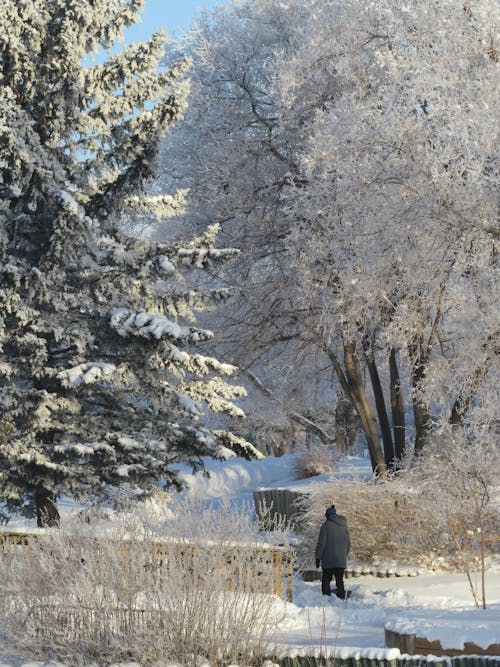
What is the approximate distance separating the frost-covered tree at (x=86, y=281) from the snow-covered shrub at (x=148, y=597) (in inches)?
246

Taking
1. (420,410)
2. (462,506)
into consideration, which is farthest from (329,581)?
(420,410)

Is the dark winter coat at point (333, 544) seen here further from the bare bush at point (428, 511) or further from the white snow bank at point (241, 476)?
the white snow bank at point (241, 476)

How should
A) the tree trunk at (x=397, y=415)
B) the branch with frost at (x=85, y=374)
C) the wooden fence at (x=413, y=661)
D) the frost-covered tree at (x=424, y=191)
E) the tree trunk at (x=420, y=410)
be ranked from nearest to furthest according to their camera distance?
the wooden fence at (x=413, y=661), the frost-covered tree at (x=424, y=191), the branch with frost at (x=85, y=374), the tree trunk at (x=420, y=410), the tree trunk at (x=397, y=415)

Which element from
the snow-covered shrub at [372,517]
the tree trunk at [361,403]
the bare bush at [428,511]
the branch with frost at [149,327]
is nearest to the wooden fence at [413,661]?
the bare bush at [428,511]

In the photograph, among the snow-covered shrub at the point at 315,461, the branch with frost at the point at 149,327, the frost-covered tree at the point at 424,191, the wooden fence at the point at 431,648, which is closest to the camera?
the wooden fence at the point at 431,648

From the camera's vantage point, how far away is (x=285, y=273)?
24.1 m

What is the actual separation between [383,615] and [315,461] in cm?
1680

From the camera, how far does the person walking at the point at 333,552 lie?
14.6 meters

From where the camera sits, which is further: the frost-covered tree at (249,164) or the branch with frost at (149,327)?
the frost-covered tree at (249,164)

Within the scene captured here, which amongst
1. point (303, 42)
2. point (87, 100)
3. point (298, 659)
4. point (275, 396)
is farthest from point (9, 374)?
point (275, 396)

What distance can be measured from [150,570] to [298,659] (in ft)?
5.07

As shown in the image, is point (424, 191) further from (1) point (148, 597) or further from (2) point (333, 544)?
(1) point (148, 597)

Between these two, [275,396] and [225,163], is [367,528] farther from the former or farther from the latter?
[275,396]

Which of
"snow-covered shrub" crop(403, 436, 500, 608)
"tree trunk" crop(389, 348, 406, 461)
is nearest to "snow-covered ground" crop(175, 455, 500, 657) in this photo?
"snow-covered shrub" crop(403, 436, 500, 608)
